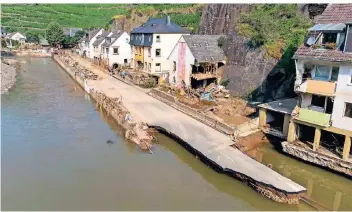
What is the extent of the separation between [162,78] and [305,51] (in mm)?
24352

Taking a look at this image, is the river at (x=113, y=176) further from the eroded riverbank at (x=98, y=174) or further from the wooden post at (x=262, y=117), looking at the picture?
the wooden post at (x=262, y=117)

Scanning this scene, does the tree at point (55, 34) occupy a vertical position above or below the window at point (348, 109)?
above

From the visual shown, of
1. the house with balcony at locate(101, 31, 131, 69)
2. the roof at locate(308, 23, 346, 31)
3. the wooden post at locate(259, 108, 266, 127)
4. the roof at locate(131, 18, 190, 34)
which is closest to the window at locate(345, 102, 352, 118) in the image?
the roof at locate(308, 23, 346, 31)

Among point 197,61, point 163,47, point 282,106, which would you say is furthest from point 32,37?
point 282,106

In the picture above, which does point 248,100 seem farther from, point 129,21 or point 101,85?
point 129,21

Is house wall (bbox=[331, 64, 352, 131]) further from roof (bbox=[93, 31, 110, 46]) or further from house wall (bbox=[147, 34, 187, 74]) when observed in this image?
roof (bbox=[93, 31, 110, 46])

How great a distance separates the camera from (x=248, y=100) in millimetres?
34125

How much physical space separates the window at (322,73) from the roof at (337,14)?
315 cm

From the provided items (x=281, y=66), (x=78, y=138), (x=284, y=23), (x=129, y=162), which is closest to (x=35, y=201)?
(x=129, y=162)

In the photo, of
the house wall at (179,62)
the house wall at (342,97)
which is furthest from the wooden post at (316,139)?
the house wall at (179,62)

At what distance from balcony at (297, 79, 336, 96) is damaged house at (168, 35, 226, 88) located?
52.2 ft

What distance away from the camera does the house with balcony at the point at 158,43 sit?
4612 cm

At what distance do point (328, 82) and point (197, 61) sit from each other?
59.0 feet

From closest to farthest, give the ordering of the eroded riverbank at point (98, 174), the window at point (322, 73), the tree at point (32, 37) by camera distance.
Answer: the eroded riverbank at point (98, 174)
the window at point (322, 73)
the tree at point (32, 37)
